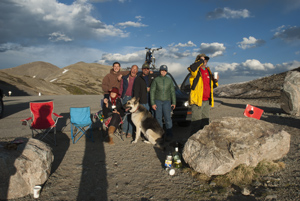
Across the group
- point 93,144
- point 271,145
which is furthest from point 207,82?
point 93,144

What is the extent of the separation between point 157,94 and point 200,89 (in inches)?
53.6

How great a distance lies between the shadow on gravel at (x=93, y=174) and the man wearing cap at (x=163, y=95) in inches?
73.2

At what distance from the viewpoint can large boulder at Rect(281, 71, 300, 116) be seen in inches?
337

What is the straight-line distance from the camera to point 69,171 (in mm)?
3902

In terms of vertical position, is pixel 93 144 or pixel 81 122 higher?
pixel 81 122

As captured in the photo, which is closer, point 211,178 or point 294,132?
point 211,178

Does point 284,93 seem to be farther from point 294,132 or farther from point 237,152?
point 237,152

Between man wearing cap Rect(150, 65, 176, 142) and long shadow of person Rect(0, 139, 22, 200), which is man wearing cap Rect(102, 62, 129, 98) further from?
long shadow of person Rect(0, 139, 22, 200)

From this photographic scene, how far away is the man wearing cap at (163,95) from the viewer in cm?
553

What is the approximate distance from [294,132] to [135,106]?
16.3ft

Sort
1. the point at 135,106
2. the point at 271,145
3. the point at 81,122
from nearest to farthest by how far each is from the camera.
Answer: the point at 271,145
the point at 135,106
the point at 81,122

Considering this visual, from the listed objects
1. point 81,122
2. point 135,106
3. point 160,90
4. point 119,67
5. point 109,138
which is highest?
point 119,67

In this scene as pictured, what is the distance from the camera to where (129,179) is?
3.61 m

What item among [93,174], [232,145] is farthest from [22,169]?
[232,145]
